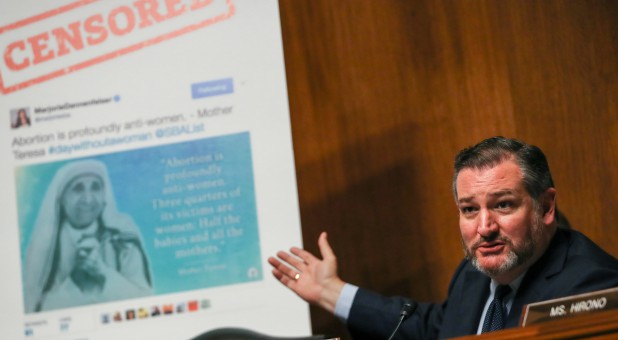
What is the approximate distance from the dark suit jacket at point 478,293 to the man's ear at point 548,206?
67mm

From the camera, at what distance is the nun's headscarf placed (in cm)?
367

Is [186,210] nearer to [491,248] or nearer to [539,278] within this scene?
[491,248]

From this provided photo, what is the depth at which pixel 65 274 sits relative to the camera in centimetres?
365

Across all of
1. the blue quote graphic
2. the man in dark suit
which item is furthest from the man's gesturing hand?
the man in dark suit

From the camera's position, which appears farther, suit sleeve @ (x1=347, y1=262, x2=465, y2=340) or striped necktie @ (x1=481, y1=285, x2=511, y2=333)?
suit sleeve @ (x1=347, y1=262, x2=465, y2=340)

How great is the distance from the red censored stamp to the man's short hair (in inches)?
53.8

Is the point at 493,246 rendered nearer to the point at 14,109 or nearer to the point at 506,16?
the point at 506,16

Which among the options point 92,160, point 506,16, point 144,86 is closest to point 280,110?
point 144,86

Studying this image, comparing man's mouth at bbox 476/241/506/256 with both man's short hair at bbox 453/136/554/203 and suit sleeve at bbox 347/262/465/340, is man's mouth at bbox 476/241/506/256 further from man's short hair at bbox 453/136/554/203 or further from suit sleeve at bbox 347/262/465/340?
suit sleeve at bbox 347/262/465/340

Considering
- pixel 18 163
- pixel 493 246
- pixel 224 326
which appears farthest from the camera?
pixel 18 163

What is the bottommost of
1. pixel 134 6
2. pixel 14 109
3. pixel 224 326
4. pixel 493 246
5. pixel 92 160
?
pixel 224 326

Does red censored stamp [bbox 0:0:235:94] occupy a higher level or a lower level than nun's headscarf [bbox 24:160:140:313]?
higher

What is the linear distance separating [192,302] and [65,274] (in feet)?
1.81

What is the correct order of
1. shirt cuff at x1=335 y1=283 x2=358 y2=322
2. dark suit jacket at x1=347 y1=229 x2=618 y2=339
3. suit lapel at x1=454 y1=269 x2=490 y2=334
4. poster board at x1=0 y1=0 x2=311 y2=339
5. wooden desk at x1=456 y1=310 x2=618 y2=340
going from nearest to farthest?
wooden desk at x1=456 y1=310 x2=618 y2=340
dark suit jacket at x1=347 y1=229 x2=618 y2=339
suit lapel at x1=454 y1=269 x2=490 y2=334
shirt cuff at x1=335 y1=283 x2=358 y2=322
poster board at x1=0 y1=0 x2=311 y2=339
